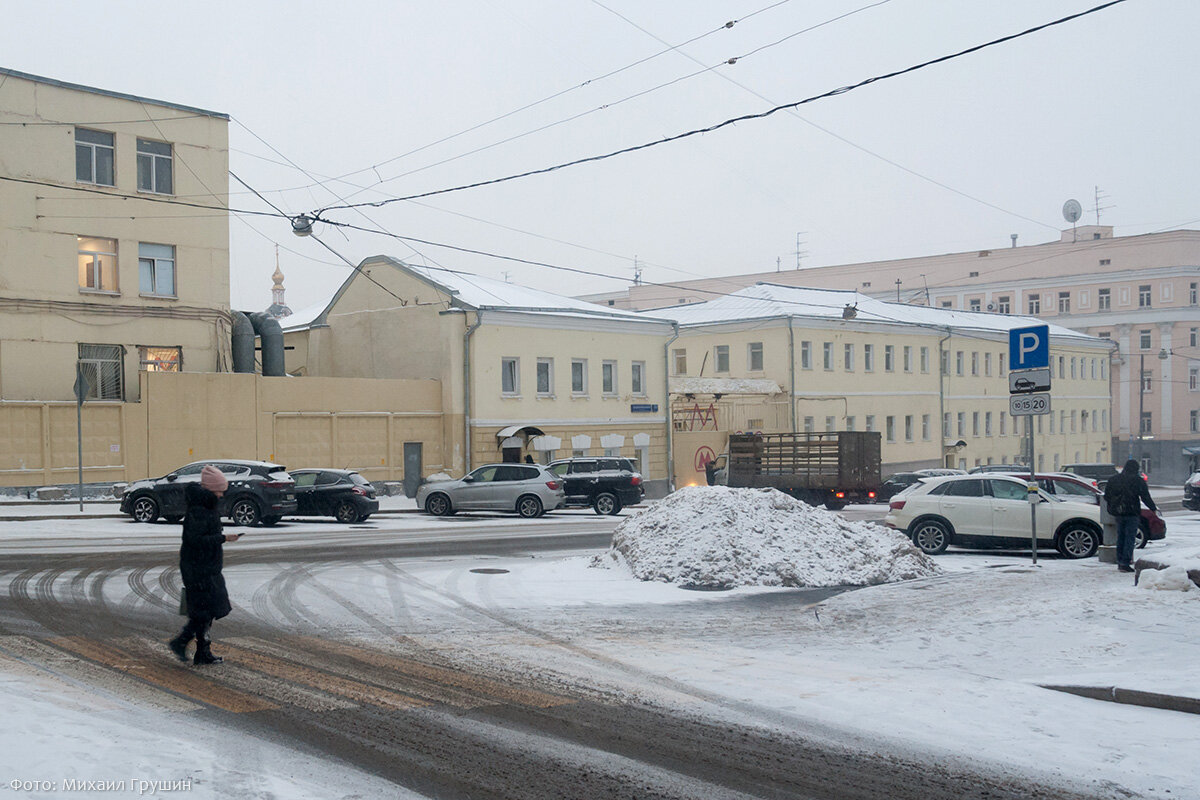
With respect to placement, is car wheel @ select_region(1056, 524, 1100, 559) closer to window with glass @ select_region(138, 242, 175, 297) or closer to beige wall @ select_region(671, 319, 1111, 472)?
beige wall @ select_region(671, 319, 1111, 472)

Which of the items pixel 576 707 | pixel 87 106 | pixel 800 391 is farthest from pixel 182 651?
pixel 800 391

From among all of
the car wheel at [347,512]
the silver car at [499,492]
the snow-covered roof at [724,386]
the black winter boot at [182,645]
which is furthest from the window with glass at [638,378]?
the black winter boot at [182,645]

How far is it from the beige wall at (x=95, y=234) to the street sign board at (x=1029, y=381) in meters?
26.3

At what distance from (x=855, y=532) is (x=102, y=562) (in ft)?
38.3

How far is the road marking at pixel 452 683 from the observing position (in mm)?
7980

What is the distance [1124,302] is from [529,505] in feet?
206

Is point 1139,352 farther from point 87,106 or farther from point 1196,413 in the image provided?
point 87,106

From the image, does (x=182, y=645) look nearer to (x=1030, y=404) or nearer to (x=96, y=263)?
(x=1030, y=404)

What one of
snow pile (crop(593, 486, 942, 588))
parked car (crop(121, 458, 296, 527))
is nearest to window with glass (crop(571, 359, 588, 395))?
parked car (crop(121, 458, 296, 527))

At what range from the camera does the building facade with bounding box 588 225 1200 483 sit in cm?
7325

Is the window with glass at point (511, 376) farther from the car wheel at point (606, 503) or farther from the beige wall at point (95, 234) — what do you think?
the beige wall at point (95, 234)

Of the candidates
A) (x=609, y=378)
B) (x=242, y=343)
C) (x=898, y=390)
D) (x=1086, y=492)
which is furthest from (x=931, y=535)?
(x=898, y=390)

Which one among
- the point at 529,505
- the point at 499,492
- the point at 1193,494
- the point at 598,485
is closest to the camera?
the point at 499,492

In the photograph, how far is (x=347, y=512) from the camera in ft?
85.2
